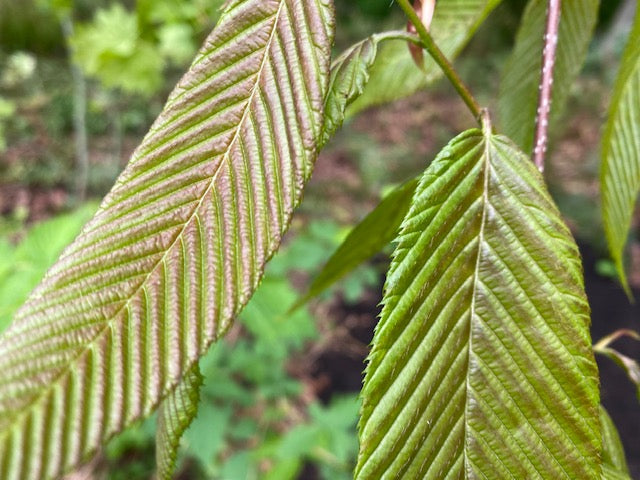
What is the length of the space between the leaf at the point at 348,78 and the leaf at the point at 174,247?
0.05 m

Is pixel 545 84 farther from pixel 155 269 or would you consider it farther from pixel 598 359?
pixel 598 359

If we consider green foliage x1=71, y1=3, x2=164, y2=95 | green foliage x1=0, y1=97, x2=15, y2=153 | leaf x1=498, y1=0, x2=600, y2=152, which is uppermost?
green foliage x1=0, y1=97, x2=15, y2=153

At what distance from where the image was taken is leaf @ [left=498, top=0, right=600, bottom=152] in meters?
0.78

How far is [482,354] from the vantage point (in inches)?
17.3

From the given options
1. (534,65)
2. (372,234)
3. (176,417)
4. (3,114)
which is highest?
(3,114)

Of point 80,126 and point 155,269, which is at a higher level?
point 80,126

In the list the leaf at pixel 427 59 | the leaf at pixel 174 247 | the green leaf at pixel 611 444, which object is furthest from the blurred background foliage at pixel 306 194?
the green leaf at pixel 611 444

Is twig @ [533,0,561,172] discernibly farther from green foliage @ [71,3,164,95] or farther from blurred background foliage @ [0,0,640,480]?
green foliage @ [71,3,164,95]

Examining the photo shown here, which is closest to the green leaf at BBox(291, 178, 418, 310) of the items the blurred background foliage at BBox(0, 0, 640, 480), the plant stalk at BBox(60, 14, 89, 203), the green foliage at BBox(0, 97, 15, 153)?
the blurred background foliage at BBox(0, 0, 640, 480)

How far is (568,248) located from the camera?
1.47 feet

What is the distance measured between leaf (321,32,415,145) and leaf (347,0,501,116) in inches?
8.8

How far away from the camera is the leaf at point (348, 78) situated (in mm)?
498

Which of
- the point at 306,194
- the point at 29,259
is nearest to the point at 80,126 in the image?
the point at 306,194

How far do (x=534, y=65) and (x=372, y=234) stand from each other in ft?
1.30
